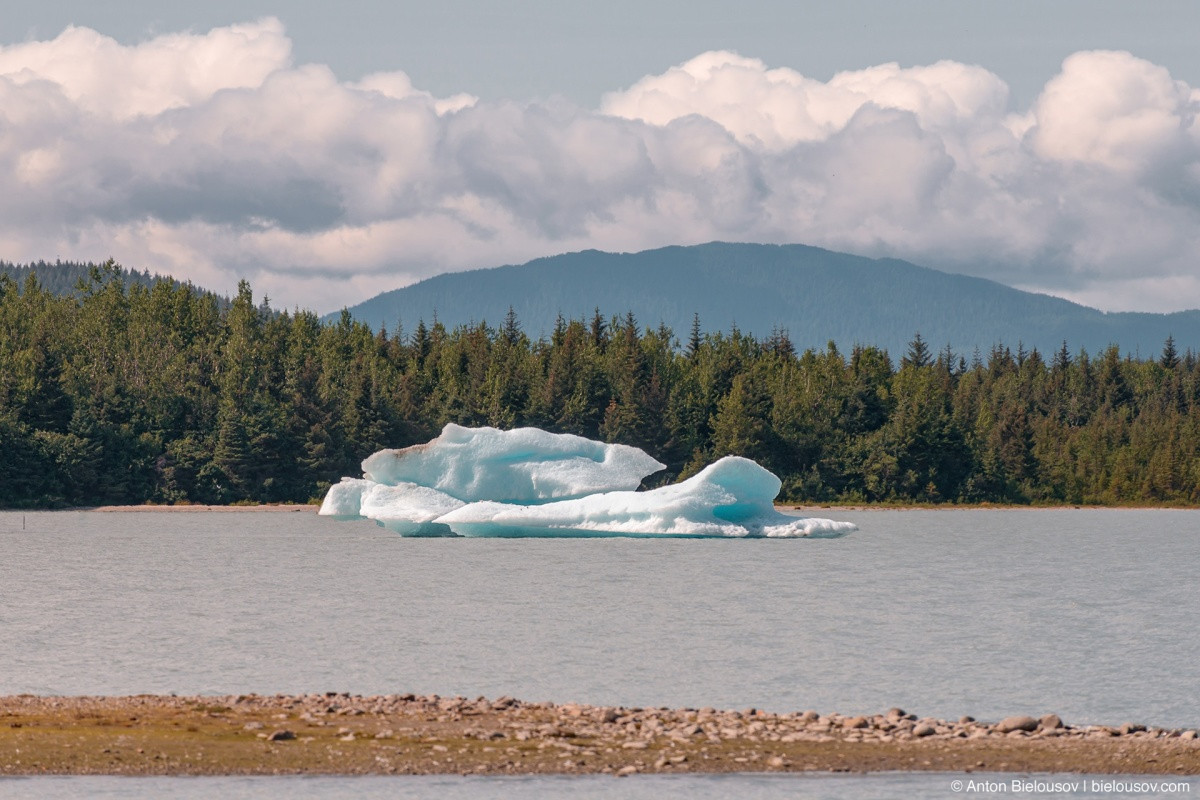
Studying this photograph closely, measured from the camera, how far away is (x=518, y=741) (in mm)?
18172

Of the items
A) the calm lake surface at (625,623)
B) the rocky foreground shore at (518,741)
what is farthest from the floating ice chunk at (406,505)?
the rocky foreground shore at (518,741)

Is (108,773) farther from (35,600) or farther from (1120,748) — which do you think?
(35,600)

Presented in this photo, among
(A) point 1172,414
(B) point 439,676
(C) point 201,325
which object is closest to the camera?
(B) point 439,676

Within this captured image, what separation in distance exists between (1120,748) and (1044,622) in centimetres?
1990

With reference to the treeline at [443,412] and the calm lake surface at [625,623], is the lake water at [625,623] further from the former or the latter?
the treeline at [443,412]

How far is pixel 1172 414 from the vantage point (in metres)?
146

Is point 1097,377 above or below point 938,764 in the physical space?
above

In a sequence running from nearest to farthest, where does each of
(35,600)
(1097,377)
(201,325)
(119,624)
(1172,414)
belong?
1. (119,624)
2. (35,600)
3. (201,325)
4. (1172,414)
5. (1097,377)

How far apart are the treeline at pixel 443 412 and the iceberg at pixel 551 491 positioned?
3920cm

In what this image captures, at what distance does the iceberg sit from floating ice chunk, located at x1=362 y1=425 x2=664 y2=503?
4cm

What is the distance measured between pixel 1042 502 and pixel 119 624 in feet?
334

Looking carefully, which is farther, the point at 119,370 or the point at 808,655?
the point at 119,370

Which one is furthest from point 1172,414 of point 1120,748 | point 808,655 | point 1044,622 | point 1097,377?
point 1120,748

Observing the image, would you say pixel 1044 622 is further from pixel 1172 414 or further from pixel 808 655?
pixel 1172 414
